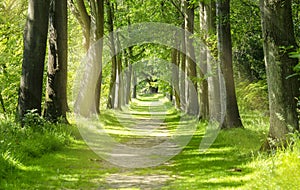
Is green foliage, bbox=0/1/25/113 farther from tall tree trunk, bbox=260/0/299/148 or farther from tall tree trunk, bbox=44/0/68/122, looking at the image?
tall tree trunk, bbox=260/0/299/148

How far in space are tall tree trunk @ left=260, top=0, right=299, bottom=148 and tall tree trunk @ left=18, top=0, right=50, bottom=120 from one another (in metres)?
6.93

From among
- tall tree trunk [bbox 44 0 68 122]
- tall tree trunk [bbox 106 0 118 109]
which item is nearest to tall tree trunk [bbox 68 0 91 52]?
tall tree trunk [bbox 44 0 68 122]

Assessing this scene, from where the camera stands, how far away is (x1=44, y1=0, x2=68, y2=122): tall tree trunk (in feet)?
46.4

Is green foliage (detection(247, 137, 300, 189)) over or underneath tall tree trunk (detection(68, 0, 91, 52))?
underneath

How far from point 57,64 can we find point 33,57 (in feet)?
6.58

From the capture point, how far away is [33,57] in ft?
41.0

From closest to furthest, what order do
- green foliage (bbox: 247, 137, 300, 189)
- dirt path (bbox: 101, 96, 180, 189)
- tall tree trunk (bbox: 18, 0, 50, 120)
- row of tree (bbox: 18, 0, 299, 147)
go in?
green foliage (bbox: 247, 137, 300, 189), dirt path (bbox: 101, 96, 180, 189), row of tree (bbox: 18, 0, 299, 147), tall tree trunk (bbox: 18, 0, 50, 120)

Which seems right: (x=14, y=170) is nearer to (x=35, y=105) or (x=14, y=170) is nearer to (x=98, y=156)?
(x=98, y=156)

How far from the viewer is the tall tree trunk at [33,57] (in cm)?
1228

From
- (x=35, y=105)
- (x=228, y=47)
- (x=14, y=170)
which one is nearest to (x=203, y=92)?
(x=228, y=47)

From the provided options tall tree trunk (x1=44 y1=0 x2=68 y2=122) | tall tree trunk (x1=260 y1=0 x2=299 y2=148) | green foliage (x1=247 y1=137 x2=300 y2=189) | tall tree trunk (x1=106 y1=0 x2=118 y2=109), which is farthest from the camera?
tall tree trunk (x1=106 y1=0 x2=118 y2=109)

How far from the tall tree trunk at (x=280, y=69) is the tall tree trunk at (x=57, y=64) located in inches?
309

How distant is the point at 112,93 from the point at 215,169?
24357mm

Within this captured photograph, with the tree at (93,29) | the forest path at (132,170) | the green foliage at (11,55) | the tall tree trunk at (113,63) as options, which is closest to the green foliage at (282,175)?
the forest path at (132,170)
